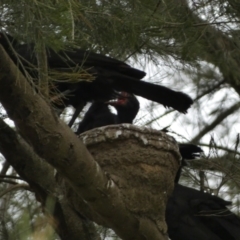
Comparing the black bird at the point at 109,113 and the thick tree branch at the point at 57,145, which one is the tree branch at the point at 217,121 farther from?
the thick tree branch at the point at 57,145

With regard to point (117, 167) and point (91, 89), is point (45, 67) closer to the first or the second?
point (117, 167)

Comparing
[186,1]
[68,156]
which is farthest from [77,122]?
[68,156]

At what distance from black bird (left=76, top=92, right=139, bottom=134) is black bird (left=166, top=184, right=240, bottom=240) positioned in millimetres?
1154

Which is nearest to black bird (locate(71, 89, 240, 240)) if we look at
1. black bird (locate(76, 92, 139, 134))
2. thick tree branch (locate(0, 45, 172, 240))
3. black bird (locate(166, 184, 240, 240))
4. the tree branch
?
black bird (locate(166, 184, 240, 240))

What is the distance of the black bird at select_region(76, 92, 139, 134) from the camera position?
6.09 metres

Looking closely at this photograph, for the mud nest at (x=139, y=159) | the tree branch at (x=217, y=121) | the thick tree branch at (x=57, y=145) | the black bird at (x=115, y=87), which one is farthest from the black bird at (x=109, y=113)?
the thick tree branch at (x=57, y=145)

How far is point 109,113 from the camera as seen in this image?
637cm

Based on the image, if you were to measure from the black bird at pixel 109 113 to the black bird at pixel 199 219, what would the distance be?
115 cm

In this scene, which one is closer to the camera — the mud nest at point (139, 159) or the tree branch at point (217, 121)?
the mud nest at point (139, 159)

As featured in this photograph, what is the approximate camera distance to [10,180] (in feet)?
16.1

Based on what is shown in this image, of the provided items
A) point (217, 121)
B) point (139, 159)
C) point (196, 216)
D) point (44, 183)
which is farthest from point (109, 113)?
point (139, 159)

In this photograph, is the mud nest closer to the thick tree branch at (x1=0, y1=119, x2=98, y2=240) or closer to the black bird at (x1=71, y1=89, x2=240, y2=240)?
the thick tree branch at (x1=0, y1=119, x2=98, y2=240)

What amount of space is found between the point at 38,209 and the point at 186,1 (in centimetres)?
158

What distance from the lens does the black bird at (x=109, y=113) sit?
20.0 feet
